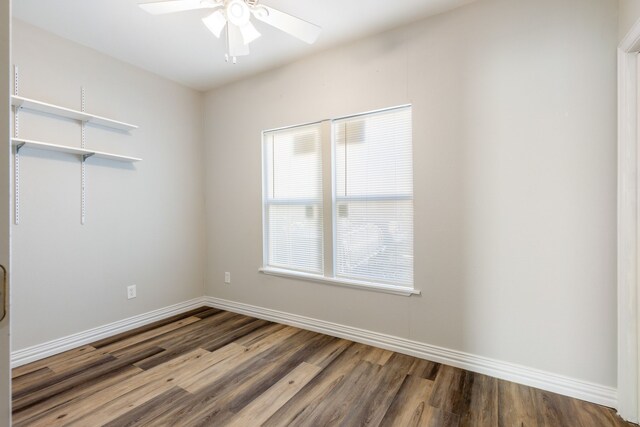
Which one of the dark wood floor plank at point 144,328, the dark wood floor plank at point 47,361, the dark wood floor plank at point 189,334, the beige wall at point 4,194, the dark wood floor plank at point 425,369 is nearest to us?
the beige wall at point 4,194

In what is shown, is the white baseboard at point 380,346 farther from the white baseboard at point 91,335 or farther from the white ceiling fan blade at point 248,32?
the white ceiling fan blade at point 248,32

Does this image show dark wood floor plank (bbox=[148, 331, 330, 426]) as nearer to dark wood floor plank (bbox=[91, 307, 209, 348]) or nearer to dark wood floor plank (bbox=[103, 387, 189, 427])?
dark wood floor plank (bbox=[103, 387, 189, 427])

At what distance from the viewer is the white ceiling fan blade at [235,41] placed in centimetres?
198

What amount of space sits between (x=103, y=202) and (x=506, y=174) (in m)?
3.35

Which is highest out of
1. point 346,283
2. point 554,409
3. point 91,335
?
point 346,283

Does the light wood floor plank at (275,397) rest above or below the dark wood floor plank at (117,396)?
below

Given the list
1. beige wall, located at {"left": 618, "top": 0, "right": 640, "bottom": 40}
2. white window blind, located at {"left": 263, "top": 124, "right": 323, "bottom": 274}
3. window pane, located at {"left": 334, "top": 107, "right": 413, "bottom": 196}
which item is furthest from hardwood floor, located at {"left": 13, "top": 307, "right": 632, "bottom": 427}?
beige wall, located at {"left": 618, "top": 0, "right": 640, "bottom": 40}

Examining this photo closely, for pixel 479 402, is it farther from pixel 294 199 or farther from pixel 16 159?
pixel 16 159

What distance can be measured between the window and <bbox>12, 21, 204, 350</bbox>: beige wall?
3.45 ft

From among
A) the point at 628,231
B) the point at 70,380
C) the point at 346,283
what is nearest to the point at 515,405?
the point at 628,231

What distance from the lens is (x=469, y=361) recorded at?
7.40 feet

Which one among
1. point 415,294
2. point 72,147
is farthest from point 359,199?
point 72,147

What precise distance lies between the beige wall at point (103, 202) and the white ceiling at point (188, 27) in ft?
0.74

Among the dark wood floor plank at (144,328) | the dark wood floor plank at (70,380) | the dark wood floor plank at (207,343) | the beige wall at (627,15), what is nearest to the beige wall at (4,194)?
the dark wood floor plank at (70,380)
